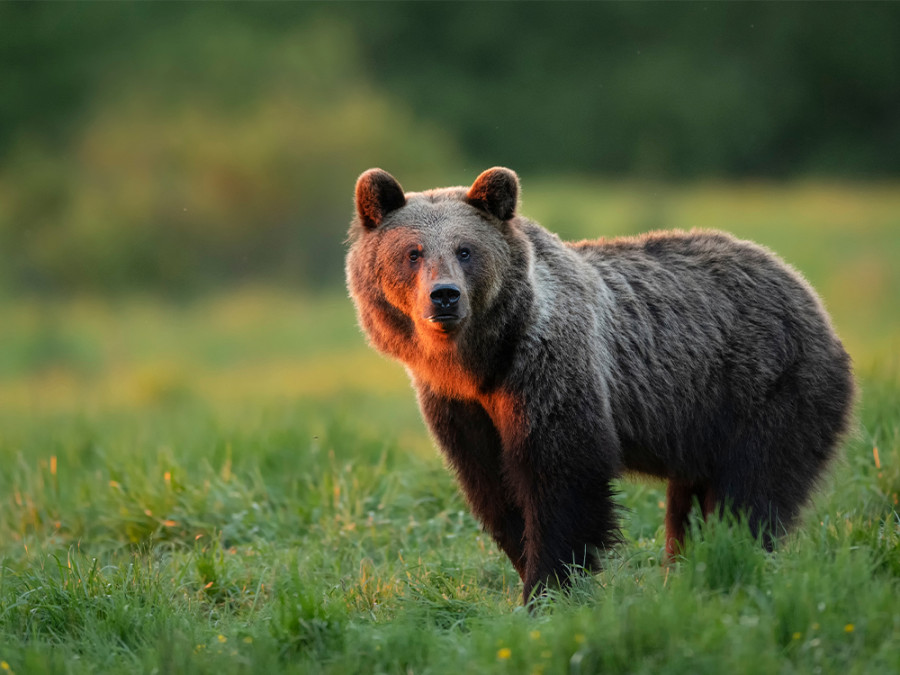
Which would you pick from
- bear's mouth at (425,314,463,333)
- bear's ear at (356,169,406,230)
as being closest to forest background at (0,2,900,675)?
bear's mouth at (425,314,463,333)

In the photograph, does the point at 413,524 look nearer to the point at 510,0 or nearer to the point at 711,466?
the point at 711,466

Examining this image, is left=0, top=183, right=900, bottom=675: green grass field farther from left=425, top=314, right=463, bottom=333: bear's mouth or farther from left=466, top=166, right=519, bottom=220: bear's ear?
left=466, top=166, right=519, bottom=220: bear's ear

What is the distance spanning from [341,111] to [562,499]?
23497 millimetres

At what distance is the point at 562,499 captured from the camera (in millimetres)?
4992

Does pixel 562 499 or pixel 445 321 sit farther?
pixel 562 499

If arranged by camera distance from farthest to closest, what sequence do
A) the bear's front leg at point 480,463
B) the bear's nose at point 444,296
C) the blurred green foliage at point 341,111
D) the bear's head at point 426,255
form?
the blurred green foliage at point 341,111 < the bear's front leg at point 480,463 < the bear's head at point 426,255 < the bear's nose at point 444,296

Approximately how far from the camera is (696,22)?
96.8ft

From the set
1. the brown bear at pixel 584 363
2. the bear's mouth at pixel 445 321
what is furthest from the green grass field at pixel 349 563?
the bear's mouth at pixel 445 321

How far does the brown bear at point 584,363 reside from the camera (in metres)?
5.04

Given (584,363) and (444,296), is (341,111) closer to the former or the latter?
(584,363)


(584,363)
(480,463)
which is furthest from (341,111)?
(584,363)

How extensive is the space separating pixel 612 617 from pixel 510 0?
29.9m

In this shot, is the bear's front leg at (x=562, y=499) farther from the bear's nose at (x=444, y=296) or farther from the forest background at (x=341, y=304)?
the bear's nose at (x=444, y=296)

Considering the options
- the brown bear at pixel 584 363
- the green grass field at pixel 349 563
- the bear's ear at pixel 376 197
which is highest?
the bear's ear at pixel 376 197
